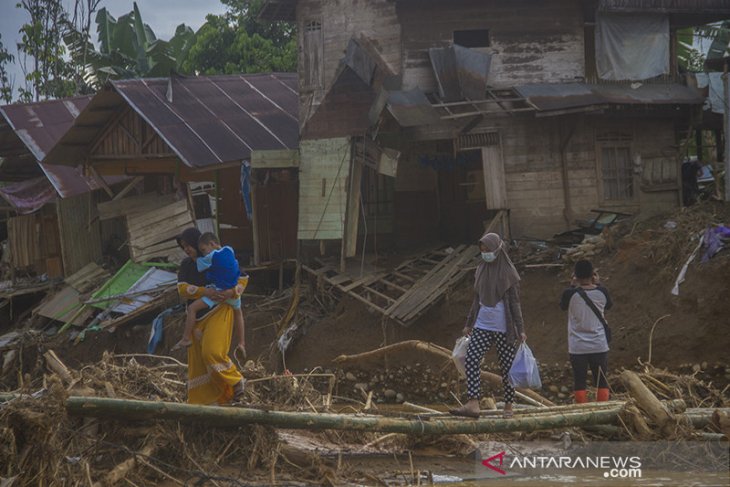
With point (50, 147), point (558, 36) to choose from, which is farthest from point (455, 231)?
point (50, 147)

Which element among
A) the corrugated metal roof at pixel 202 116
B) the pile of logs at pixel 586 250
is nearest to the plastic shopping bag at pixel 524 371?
the pile of logs at pixel 586 250

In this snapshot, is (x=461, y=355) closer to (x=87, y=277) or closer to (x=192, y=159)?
(x=192, y=159)

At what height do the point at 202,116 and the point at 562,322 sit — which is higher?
the point at 202,116

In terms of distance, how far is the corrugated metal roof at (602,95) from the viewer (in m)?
19.2

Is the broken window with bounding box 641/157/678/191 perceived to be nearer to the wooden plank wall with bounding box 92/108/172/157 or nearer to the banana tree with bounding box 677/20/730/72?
the banana tree with bounding box 677/20/730/72

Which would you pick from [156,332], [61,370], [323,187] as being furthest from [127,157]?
[61,370]

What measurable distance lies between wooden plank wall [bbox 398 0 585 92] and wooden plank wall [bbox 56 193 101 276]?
9837mm

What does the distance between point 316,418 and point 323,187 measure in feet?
39.2

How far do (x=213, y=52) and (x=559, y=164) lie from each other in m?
15.5

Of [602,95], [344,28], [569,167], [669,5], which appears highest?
[669,5]

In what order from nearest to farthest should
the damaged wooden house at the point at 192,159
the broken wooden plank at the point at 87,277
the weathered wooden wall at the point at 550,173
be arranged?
the weathered wooden wall at the point at 550,173, the damaged wooden house at the point at 192,159, the broken wooden plank at the point at 87,277

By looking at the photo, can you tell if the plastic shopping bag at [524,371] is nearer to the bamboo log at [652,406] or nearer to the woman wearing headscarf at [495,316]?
the woman wearing headscarf at [495,316]

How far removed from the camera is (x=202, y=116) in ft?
73.6

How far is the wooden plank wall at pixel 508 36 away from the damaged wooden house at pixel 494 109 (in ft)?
0.09
